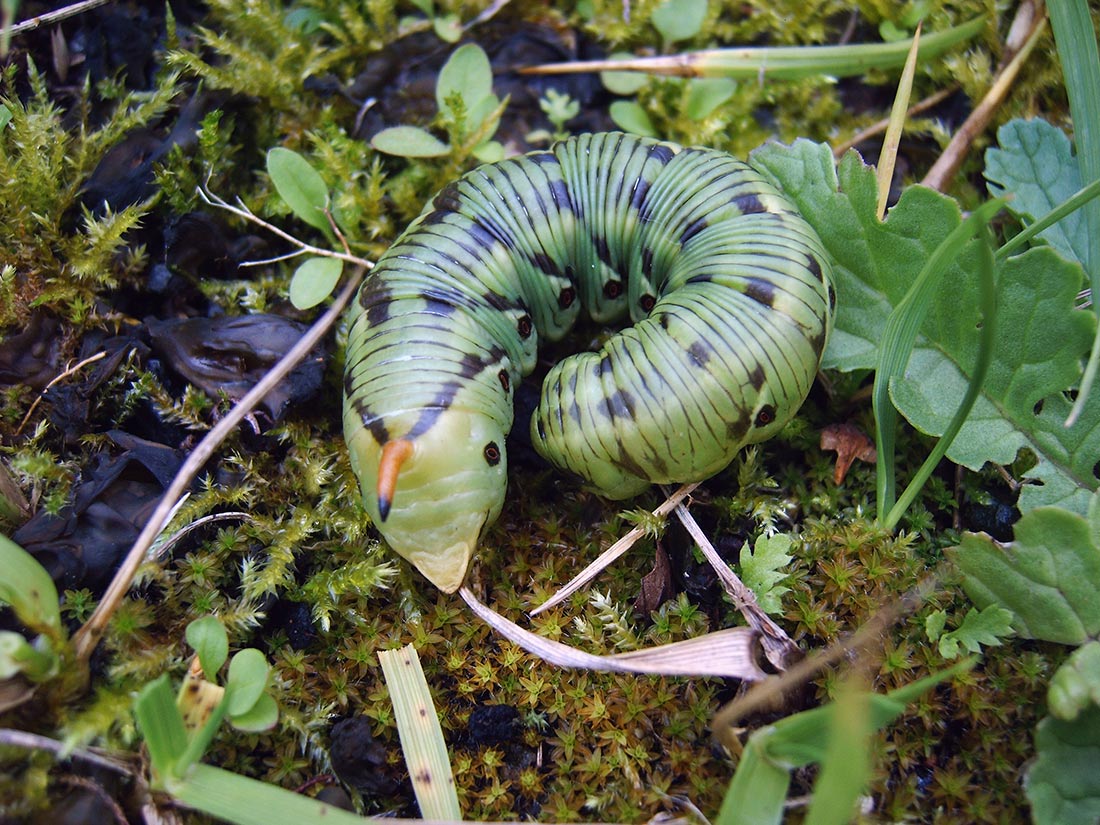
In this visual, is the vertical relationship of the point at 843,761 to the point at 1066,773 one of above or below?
above

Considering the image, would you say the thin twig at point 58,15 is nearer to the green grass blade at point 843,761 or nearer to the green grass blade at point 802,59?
the green grass blade at point 802,59

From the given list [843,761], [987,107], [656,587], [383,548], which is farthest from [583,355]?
[987,107]

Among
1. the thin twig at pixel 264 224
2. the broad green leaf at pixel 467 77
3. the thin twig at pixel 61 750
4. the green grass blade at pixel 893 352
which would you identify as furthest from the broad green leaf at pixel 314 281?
the green grass blade at pixel 893 352

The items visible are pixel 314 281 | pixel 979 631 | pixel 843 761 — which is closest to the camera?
pixel 843 761

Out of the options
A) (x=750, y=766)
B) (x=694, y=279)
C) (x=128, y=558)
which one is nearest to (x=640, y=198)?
(x=694, y=279)

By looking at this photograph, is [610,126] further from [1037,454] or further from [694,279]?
[1037,454]

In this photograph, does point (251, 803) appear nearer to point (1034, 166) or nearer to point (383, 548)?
point (383, 548)

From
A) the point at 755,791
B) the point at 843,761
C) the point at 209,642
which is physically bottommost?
the point at 755,791
